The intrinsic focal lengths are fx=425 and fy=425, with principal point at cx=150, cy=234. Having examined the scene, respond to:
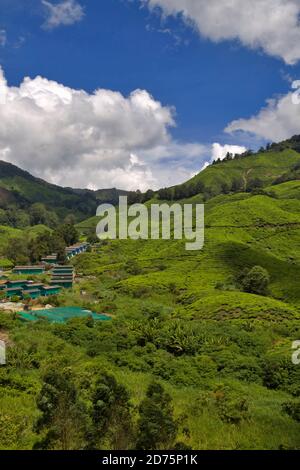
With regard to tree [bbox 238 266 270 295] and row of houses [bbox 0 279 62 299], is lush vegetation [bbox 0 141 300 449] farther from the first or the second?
row of houses [bbox 0 279 62 299]

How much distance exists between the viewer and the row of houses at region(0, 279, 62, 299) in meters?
63.5

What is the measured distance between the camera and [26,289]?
6375 centimetres

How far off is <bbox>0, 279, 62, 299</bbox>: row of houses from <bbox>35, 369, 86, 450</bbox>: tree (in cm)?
4915

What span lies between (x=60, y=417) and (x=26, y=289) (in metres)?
51.5

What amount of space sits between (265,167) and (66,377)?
193206 mm

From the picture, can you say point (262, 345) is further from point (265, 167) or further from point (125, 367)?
point (265, 167)

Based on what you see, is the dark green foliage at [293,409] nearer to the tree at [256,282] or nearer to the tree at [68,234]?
the tree at [256,282]

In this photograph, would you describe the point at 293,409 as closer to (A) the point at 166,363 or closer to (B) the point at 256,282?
(A) the point at 166,363

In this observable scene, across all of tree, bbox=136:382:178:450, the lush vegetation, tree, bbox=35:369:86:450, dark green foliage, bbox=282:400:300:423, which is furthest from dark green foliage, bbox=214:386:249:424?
tree, bbox=35:369:86:450

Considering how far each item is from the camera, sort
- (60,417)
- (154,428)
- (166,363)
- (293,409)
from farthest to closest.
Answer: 1. (166,363)
2. (293,409)
3. (60,417)
4. (154,428)

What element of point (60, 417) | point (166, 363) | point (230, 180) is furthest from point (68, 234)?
point (60, 417)

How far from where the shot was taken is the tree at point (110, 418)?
14.0m

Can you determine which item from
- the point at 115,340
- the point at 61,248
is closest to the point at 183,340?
the point at 115,340
